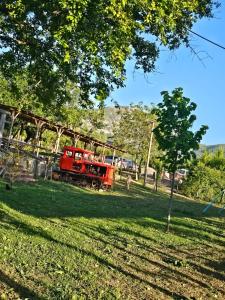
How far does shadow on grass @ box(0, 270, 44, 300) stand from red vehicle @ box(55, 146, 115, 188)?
76.3ft

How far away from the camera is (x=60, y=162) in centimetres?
3219

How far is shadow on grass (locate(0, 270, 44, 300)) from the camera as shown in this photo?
6.55 metres

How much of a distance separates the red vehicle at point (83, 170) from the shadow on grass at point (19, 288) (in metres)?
23.2

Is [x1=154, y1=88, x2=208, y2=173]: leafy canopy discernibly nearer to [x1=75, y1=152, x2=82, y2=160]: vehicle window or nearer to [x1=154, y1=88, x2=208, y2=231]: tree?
[x1=154, y1=88, x2=208, y2=231]: tree

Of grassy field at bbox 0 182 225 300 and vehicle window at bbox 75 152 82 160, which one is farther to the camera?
vehicle window at bbox 75 152 82 160

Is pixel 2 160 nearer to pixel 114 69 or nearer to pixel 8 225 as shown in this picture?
pixel 8 225

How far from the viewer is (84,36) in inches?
291

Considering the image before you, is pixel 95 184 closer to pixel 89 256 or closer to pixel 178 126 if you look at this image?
pixel 178 126

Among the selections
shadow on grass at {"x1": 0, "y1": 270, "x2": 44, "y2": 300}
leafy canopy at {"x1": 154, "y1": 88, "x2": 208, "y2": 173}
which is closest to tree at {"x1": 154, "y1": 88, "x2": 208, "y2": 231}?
leafy canopy at {"x1": 154, "y1": 88, "x2": 208, "y2": 173}

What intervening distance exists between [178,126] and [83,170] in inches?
649

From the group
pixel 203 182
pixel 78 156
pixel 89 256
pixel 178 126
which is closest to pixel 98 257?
pixel 89 256

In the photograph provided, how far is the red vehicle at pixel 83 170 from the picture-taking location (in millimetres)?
30742

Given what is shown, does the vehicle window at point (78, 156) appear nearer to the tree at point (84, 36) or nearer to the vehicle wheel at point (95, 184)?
the vehicle wheel at point (95, 184)

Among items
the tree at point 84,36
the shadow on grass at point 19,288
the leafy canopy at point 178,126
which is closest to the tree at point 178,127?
the leafy canopy at point 178,126
